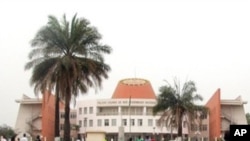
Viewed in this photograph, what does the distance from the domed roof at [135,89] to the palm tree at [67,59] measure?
77157 mm

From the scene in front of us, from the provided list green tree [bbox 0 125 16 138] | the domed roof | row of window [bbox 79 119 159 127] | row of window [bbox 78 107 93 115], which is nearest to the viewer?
green tree [bbox 0 125 16 138]

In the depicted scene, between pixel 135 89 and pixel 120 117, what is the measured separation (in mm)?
11297

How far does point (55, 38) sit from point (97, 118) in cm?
7429

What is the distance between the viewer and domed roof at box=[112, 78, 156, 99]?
117994 millimetres

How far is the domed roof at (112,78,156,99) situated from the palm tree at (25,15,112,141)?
253 feet

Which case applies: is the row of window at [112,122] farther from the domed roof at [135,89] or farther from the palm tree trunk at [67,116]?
the palm tree trunk at [67,116]

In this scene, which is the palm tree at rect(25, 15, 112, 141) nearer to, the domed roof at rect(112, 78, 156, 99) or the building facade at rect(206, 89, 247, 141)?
the building facade at rect(206, 89, 247, 141)

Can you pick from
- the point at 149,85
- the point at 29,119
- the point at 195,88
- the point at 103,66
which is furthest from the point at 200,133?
the point at 103,66

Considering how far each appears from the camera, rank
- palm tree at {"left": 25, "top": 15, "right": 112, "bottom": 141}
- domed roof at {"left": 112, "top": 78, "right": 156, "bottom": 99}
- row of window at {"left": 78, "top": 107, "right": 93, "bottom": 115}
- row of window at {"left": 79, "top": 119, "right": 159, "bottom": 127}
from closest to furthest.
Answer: palm tree at {"left": 25, "top": 15, "right": 112, "bottom": 141} < row of window at {"left": 79, "top": 119, "right": 159, "bottom": 127} < row of window at {"left": 78, "top": 107, "right": 93, "bottom": 115} < domed roof at {"left": 112, "top": 78, "right": 156, "bottom": 99}

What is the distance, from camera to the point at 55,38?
38.1 m

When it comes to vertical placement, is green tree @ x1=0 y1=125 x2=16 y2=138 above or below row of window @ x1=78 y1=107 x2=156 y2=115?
below

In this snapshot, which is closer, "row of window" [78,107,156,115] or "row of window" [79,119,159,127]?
"row of window" [79,119,159,127]

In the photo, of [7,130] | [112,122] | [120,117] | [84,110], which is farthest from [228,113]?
[7,130]

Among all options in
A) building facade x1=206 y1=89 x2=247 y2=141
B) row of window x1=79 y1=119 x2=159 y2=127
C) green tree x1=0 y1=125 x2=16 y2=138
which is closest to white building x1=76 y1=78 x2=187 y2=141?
row of window x1=79 y1=119 x2=159 y2=127
